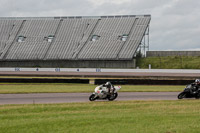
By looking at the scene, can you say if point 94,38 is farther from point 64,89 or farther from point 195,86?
point 195,86

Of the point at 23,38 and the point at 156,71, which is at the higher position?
the point at 23,38

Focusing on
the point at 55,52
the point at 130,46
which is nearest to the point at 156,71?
the point at 130,46

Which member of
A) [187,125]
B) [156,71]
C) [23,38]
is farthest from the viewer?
[23,38]

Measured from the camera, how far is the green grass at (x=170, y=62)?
187ft

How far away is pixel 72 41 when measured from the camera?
6762 centimetres

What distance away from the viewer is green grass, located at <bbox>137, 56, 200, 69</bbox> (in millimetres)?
56875

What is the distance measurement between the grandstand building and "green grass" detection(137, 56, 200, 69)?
273 cm

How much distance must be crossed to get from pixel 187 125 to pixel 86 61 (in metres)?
52.4

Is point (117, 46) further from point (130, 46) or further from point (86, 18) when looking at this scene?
point (86, 18)

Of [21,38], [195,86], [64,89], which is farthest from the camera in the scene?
[21,38]

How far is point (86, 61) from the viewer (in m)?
61.9

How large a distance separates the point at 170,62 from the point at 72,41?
22.7 metres

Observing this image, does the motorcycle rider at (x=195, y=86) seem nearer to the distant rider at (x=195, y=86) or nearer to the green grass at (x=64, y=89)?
the distant rider at (x=195, y=86)

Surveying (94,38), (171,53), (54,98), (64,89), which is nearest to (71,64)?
(94,38)
